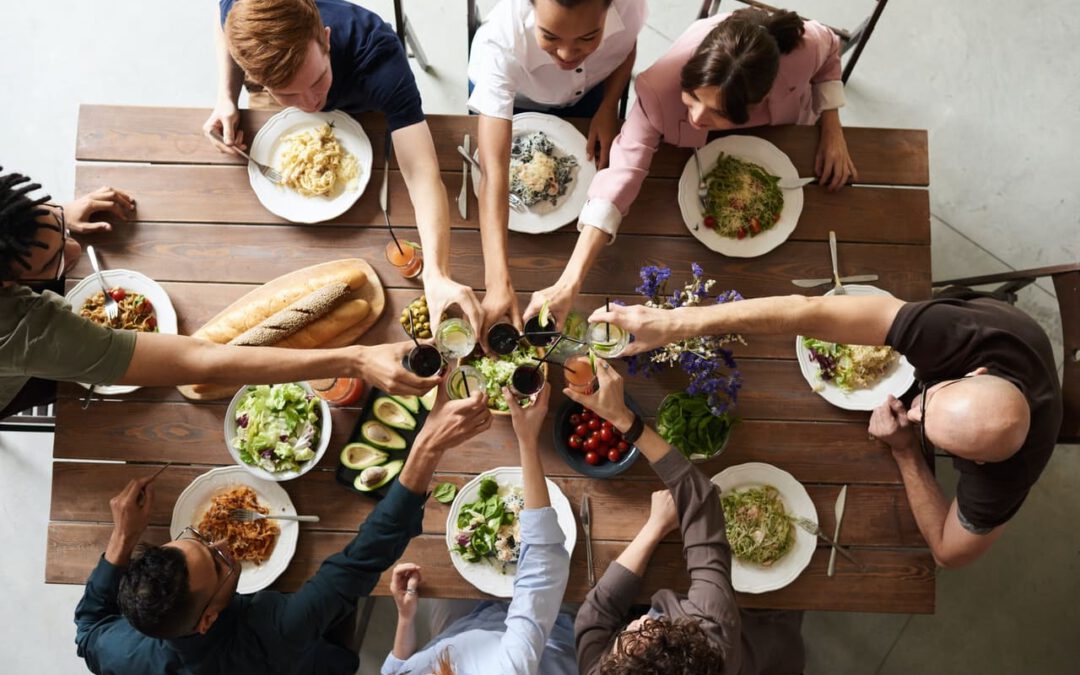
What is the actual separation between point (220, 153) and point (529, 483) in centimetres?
150

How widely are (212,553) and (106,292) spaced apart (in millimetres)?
893

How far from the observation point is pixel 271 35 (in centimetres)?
192

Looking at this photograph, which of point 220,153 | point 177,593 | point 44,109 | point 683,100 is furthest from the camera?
point 44,109

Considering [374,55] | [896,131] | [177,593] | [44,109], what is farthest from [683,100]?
[44,109]

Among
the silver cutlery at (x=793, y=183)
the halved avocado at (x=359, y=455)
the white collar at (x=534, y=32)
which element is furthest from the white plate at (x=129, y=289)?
the silver cutlery at (x=793, y=183)

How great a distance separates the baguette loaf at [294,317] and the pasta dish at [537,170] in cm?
64

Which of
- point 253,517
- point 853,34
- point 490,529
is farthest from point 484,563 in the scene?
point 853,34

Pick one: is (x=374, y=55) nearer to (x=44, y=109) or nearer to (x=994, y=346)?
(x=994, y=346)

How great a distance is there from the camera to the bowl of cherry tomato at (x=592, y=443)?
2.20 metres

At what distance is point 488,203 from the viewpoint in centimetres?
222

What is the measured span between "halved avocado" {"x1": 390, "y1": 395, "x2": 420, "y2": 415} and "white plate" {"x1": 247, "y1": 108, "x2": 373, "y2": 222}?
0.63 meters

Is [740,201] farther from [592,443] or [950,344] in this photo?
[592,443]

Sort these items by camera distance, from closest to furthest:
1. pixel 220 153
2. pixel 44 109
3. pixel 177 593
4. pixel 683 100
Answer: pixel 177 593
pixel 683 100
pixel 220 153
pixel 44 109

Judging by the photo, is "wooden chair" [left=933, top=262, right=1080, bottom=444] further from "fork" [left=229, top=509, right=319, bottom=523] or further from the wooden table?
"fork" [left=229, top=509, right=319, bottom=523]
